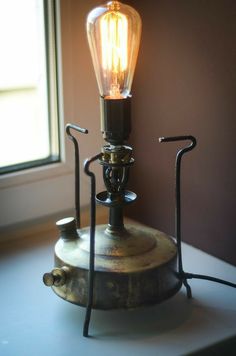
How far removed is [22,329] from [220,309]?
0.88 ft

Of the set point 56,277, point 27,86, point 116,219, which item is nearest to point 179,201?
point 116,219

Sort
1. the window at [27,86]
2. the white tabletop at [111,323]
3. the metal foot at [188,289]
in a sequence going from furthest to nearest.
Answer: the window at [27,86] < the metal foot at [188,289] < the white tabletop at [111,323]

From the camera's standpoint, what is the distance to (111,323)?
0.85 metres

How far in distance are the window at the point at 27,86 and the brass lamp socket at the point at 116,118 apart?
0.93 feet

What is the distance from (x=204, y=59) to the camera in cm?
97

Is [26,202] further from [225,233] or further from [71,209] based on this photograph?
[225,233]

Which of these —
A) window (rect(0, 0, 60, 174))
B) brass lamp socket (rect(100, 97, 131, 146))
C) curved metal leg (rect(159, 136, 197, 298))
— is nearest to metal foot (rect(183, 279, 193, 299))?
curved metal leg (rect(159, 136, 197, 298))

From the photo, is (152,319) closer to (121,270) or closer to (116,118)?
(121,270)

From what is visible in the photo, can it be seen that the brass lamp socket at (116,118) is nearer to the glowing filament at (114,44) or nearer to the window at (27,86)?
the glowing filament at (114,44)

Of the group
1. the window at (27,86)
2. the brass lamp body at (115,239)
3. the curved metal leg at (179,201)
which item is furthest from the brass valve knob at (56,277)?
the window at (27,86)

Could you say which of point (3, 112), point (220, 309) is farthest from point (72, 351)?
point (3, 112)

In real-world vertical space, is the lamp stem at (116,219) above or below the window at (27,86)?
below

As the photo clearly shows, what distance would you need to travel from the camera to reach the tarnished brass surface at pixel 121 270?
31.6 inches

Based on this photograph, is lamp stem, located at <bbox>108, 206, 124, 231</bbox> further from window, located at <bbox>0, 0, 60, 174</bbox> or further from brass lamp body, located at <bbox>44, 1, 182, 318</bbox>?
window, located at <bbox>0, 0, 60, 174</bbox>
